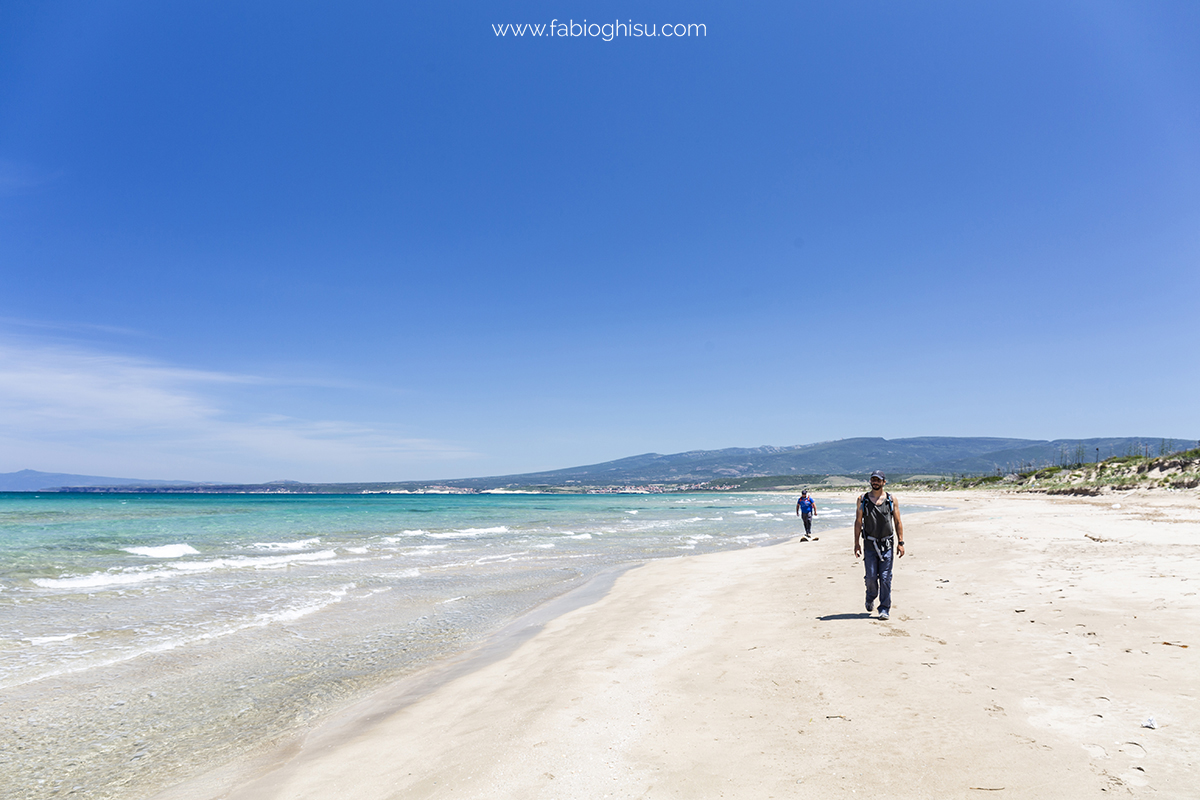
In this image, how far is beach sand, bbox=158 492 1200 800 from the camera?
417cm

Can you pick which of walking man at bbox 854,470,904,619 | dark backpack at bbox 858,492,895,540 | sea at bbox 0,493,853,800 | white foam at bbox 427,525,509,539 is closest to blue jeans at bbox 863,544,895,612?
walking man at bbox 854,470,904,619

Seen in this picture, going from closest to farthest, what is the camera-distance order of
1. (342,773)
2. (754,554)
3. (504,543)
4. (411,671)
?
(342,773) < (411,671) < (754,554) < (504,543)

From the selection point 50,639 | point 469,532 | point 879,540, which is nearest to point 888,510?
point 879,540

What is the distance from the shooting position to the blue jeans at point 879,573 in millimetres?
9117

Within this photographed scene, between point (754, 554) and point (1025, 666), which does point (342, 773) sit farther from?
point (754, 554)

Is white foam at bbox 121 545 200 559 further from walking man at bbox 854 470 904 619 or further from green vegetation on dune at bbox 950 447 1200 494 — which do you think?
green vegetation on dune at bbox 950 447 1200 494

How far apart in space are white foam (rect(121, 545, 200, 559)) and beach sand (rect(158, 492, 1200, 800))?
19.0m

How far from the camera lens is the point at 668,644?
8.55m

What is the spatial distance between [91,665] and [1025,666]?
1232cm

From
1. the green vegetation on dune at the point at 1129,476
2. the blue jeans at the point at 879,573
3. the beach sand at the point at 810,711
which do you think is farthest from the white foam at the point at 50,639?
the green vegetation on dune at the point at 1129,476

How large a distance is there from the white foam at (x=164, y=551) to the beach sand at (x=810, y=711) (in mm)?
18968

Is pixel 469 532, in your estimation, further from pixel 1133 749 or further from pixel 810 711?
pixel 1133 749

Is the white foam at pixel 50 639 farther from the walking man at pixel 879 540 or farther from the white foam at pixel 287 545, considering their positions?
the white foam at pixel 287 545

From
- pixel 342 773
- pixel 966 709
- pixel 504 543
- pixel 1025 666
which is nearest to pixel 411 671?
pixel 342 773
